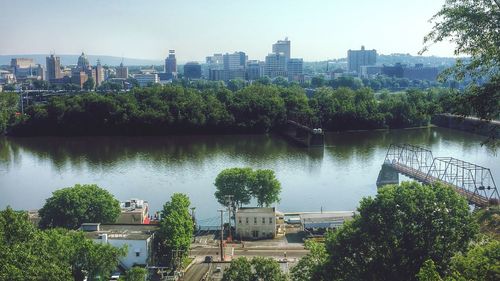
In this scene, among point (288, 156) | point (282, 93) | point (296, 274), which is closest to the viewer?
point (296, 274)

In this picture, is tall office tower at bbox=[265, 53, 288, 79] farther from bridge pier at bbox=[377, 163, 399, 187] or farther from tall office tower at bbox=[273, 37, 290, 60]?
bridge pier at bbox=[377, 163, 399, 187]

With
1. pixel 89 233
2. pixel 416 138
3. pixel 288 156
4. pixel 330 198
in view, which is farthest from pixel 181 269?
pixel 416 138

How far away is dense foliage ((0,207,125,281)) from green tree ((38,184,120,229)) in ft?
7.50

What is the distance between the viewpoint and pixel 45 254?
6773 millimetres

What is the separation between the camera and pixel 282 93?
3466cm

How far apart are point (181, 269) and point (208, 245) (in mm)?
2042

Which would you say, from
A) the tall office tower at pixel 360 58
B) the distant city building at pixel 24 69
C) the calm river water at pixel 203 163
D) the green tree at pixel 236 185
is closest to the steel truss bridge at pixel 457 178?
the calm river water at pixel 203 163

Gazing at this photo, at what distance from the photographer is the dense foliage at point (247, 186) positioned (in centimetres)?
1377

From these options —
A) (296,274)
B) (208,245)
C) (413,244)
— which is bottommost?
(208,245)

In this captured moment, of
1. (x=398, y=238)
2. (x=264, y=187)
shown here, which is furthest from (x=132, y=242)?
(x=398, y=238)

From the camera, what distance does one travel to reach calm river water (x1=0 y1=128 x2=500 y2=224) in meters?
16.3

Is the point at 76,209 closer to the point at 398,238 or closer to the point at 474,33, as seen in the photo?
the point at 398,238

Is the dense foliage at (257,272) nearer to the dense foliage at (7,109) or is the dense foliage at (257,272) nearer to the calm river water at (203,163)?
the calm river water at (203,163)

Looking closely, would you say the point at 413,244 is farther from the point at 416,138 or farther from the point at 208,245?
the point at 416,138
